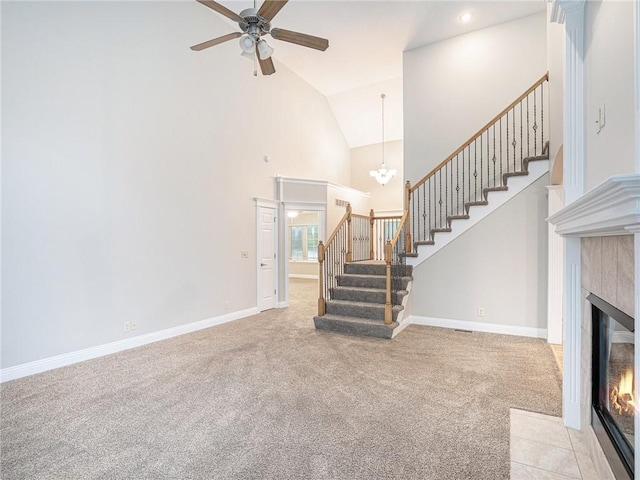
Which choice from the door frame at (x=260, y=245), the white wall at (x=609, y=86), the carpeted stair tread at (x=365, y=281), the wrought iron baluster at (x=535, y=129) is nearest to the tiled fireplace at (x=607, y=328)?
the white wall at (x=609, y=86)

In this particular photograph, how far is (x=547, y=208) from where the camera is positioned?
455cm

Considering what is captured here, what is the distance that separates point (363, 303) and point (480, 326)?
1.83 m

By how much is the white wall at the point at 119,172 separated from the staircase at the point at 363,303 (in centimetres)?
184

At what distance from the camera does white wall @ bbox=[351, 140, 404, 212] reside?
9.88 metres

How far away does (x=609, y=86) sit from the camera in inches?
63.3

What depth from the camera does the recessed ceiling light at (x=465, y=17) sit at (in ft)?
17.4

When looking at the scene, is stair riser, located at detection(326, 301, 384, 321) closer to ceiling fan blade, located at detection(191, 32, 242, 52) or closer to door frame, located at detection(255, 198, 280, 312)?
door frame, located at detection(255, 198, 280, 312)

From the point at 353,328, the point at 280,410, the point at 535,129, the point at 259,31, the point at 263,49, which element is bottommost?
the point at 280,410

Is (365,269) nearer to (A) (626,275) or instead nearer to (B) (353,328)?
(B) (353,328)

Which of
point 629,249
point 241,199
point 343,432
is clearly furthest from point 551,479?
point 241,199

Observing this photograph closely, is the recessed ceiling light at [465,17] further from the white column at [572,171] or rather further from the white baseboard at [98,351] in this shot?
the white baseboard at [98,351]

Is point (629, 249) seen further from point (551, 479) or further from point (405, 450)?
point (405, 450)

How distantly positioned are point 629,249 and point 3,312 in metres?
5.00

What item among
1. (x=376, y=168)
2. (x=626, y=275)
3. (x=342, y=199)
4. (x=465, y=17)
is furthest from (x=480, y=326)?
(x=376, y=168)
